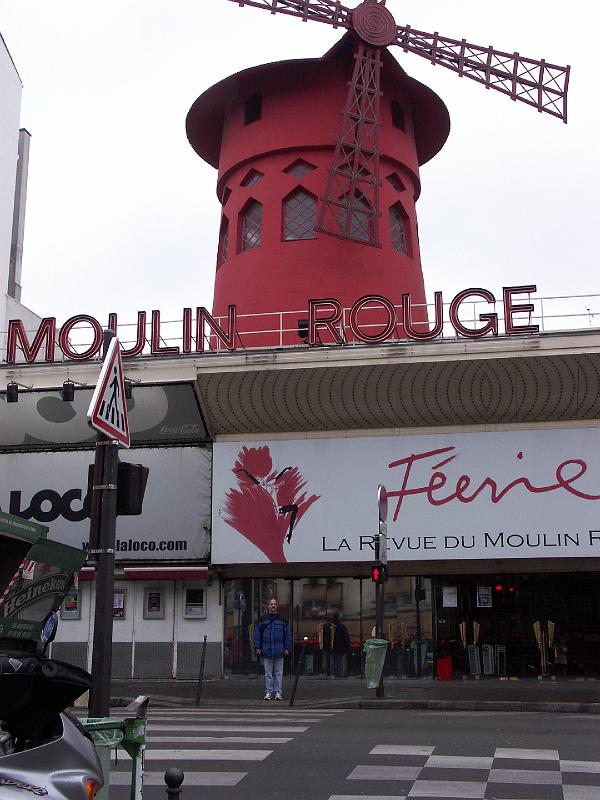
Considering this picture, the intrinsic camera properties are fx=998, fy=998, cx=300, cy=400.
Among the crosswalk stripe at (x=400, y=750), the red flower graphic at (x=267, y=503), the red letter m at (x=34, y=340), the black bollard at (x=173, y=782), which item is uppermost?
the red letter m at (x=34, y=340)

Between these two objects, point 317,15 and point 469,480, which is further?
point 317,15

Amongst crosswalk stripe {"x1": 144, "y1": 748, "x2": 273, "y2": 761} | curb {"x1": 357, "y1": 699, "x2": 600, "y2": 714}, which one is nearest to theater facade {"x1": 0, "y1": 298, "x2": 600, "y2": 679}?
curb {"x1": 357, "y1": 699, "x2": 600, "y2": 714}

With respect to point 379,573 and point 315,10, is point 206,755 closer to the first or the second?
point 379,573

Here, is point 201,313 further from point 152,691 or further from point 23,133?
point 23,133

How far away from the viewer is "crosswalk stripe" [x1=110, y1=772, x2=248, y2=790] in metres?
6.55

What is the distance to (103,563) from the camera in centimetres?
547

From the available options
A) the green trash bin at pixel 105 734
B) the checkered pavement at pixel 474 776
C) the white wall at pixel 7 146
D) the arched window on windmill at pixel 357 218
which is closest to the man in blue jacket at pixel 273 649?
the checkered pavement at pixel 474 776

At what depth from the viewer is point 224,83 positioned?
815 inches

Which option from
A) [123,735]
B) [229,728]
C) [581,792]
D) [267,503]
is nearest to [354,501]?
[267,503]

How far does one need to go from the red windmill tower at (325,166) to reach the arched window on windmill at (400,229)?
0.03 meters

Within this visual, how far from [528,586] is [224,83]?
464 inches

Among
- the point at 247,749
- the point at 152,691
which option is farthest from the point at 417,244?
the point at 247,749

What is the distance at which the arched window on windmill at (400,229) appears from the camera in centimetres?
2050

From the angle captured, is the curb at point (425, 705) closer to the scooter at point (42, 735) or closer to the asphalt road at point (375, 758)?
the asphalt road at point (375, 758)
